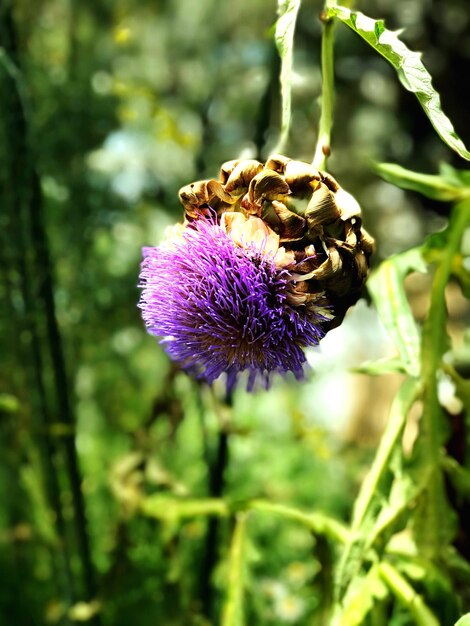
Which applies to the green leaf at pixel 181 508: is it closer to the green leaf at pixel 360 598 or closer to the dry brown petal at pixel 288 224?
the green leaf at pixel 360 598

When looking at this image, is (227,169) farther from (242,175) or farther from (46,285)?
(46,285)

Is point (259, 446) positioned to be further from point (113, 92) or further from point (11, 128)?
point (11, 128)

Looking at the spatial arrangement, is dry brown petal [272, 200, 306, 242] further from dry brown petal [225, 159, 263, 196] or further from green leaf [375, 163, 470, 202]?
green leaf [375, 163, 470, 202]

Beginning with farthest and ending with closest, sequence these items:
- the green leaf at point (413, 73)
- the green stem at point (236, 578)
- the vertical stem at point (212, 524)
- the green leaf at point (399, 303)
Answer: the vertical stem at point (212, 524) → the green stem at point (236, 578) → the green leaf at point (399, 303) → the green leaf at point (413, 73)

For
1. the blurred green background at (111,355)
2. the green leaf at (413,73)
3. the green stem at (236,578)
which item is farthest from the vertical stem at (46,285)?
the green leaf at (413,73)

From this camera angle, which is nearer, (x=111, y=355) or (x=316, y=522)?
(x=316, y=522)

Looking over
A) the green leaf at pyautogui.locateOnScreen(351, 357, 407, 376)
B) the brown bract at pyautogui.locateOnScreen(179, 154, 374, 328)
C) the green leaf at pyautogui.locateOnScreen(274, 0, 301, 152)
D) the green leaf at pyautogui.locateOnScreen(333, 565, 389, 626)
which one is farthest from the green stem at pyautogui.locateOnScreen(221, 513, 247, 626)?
the green leaf at pyautogui.locateOnScreen(274, 0, 301, 152)

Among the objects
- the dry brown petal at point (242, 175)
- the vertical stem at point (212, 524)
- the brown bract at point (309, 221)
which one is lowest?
the vertical stem at point (212, 524)

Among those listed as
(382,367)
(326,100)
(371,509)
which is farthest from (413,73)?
(371,509)
